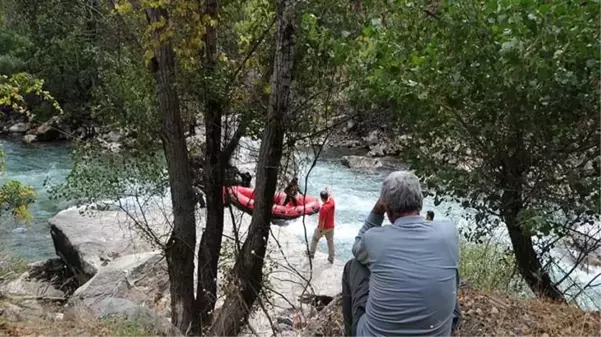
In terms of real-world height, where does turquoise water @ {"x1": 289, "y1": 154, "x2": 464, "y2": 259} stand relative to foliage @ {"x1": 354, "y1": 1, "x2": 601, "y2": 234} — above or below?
below

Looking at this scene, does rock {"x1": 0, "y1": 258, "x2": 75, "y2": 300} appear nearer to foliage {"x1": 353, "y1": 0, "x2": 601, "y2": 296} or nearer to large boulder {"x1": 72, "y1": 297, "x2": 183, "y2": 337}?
large boulder {"x1": 72, "y1": 297, "x2": 183, "y2": 337}

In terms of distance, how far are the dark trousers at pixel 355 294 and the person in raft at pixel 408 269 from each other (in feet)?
0.36

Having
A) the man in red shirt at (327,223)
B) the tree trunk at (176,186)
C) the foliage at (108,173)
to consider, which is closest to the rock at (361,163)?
the man in red shirt at (327,223)

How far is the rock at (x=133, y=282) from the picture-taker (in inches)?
324

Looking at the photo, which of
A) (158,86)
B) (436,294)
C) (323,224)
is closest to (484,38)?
(436,294)

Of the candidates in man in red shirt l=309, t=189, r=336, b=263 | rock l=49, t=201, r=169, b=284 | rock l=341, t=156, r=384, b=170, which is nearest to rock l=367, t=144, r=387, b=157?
rock l=341, t=156, r=384, b=170

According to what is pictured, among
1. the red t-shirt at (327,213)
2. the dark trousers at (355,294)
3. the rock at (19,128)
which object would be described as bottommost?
the rock at (19,128)

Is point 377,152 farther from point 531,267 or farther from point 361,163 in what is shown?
point 531,267

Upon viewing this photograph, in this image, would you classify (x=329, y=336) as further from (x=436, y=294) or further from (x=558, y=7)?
(x=558, y=7)

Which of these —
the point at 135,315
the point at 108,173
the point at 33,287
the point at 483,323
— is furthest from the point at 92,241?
the point at 483,323

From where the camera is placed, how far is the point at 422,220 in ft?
8.58

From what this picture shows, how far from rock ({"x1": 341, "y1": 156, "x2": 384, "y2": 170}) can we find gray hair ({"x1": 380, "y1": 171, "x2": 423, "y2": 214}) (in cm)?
1652

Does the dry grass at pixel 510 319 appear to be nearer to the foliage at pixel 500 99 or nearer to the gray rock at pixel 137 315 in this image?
the foliage at pixel 500 99

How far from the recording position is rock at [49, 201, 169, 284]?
10.5m
